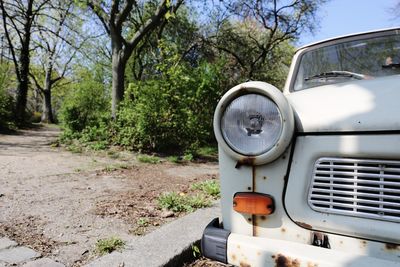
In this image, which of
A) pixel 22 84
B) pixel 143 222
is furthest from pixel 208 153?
pixel 22 84

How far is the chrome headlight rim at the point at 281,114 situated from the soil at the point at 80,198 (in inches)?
56.1

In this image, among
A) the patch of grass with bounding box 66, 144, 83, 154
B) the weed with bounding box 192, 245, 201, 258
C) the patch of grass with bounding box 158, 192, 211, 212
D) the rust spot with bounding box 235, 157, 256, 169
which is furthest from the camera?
the patch of grass with bounding box 66, 144, 83, 154

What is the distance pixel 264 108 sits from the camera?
5.88 feet

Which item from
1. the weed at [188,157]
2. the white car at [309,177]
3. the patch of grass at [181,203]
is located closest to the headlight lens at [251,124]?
the white car at [309,177]

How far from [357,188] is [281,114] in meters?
0.49

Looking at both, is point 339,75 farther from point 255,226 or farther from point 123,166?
point 123,166

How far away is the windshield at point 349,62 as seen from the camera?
256 cm

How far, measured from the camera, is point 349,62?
2.77m

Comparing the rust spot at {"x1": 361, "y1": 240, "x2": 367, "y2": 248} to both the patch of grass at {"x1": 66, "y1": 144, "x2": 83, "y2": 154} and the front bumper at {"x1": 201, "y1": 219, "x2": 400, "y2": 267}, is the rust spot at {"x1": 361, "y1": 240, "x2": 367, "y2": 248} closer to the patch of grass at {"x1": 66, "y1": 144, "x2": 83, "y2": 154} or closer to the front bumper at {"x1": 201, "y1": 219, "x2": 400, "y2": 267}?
the front bumper at {"x1": 201, "y1": 219, "x2": 400, "y2": 267}

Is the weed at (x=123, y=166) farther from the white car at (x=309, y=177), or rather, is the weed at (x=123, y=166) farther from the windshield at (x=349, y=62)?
the white car at (x=309, y=177)

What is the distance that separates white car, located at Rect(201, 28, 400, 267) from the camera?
5.05 feet

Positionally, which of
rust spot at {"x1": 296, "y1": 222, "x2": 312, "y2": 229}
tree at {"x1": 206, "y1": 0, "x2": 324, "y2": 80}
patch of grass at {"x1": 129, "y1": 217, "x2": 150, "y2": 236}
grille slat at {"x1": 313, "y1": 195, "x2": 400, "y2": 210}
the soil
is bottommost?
patch of grass at {"x1": 129, "y1": 217, "x2": 150, "y2": 236}

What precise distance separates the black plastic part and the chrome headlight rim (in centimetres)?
41

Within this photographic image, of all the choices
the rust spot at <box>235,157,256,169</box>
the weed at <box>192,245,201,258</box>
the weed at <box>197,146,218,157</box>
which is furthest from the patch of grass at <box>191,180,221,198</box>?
the weed at <box>197,146,218,157</box>
